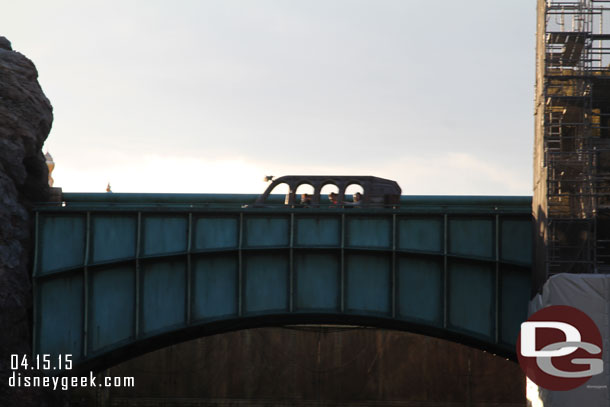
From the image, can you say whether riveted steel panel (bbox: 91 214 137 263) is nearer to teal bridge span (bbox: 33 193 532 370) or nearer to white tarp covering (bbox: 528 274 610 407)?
teal bridge span (bbox: 33 193 532 370)

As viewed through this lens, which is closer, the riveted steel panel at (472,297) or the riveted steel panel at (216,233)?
the riveted steel panel at (472,297)

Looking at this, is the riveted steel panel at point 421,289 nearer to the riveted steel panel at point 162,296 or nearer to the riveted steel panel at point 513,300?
the riveted steel panel at point 513,300

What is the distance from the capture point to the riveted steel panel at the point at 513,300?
105ft

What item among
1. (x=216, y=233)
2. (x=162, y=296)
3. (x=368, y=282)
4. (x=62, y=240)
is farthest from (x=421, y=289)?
(x=62, y=240)

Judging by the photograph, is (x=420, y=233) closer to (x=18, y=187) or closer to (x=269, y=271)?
(x=269, y=271)

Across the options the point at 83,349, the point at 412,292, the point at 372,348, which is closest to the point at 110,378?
the point at 372,348

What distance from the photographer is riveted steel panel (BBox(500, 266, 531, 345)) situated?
3203cm

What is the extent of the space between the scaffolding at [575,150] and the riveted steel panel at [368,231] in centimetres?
628

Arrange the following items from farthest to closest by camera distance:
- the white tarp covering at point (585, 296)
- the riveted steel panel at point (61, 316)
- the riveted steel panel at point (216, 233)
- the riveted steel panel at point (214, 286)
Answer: the riveted steel panel at point (214, 286) < the riveted steel panel at point (216, 233) < the riveted steel panel at point (61, 316) < the white tarp covering at point (585, 296)

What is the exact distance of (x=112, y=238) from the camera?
107ft

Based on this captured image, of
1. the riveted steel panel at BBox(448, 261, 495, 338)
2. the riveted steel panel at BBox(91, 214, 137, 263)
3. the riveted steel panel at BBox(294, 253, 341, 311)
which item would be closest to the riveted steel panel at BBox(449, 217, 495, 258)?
the riveted steel panel at BBox(448, 261, 495, 338)

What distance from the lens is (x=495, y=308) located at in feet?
106

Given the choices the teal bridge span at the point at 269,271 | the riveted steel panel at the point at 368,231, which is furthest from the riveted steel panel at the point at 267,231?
the riveted steel panel at the point at 368,231

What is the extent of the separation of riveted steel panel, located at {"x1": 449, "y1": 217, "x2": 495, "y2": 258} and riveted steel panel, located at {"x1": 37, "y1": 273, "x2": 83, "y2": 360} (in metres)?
14.4
